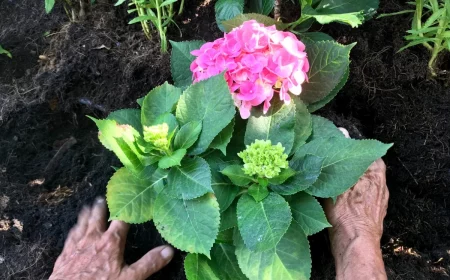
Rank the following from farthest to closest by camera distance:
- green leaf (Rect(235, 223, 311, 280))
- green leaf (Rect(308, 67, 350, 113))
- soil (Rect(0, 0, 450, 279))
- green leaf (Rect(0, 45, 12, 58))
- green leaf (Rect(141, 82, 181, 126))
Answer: green leaf (Rect(0, 45, 12, 58)) → soil (Rect(0, 0, 450, 279)) → green leaf (Rect(308, 67, 350, 113)) → green leaf (Rect(141, 82, 181, 126)) → green leaf (Rect(235, 223, 311, 280))

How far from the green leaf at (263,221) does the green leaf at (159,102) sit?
315 mm

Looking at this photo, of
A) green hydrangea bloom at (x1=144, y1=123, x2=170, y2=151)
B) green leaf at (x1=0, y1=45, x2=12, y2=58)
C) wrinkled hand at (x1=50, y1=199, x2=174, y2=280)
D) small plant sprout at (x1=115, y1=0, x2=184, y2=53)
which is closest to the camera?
green hydrangea bloom at (x1=144, y1=123, x2=170, y2=151)

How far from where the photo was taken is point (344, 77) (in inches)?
49.4

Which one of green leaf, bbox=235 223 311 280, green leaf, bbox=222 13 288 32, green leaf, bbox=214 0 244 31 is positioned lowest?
green leaf, bbox=235 223 311 280

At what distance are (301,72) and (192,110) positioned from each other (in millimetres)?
279

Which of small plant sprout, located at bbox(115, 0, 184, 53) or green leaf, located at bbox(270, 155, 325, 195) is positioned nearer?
green leaf, located at bbox(270, 155, 325, 195)

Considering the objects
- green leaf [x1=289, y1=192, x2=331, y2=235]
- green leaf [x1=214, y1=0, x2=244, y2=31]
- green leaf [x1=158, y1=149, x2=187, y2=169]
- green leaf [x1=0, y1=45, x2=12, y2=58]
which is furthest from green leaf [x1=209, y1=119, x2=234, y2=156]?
green leaf [x1=0, y1=45, x2=12, y2=58]

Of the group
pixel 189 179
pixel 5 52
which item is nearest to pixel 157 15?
pixel 5 52

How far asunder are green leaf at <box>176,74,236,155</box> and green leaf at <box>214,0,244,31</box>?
1.40 feet

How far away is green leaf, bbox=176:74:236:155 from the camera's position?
107cm

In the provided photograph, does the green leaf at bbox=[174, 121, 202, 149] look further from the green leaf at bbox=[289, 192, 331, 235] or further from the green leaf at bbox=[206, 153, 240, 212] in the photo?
the green leaf at bbox=[289, 192, 331, 235]

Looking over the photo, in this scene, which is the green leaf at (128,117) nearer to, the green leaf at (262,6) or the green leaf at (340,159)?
the green leaf at (340,159)

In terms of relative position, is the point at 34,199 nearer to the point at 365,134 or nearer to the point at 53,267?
the point at 53,267

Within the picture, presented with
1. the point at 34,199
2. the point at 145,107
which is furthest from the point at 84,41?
the point at 145,107
